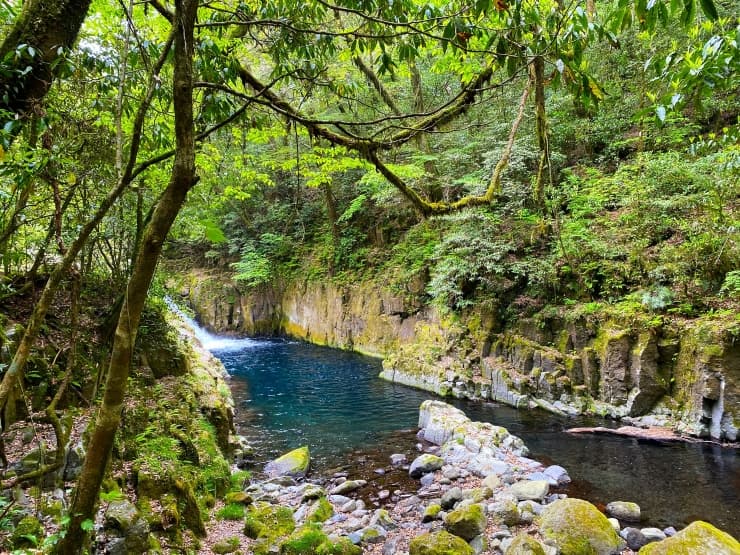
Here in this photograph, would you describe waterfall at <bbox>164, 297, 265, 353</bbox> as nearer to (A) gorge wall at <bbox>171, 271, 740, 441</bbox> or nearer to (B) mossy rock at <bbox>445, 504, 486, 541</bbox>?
(A) gorge wall at <bbox>171, 271, 740, 441</bbox>

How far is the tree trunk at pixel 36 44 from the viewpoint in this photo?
211 centimetres

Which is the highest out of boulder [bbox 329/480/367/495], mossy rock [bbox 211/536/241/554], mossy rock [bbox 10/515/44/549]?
mossy rock [bbox 10/515/44/549]

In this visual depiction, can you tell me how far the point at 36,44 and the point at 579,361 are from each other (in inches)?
413

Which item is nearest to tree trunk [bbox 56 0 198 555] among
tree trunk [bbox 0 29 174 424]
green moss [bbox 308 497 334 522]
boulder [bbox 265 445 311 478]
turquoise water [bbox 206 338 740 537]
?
tree trunk [bbox 0 29 174 424]

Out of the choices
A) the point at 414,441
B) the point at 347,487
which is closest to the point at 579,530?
the point at 347,487

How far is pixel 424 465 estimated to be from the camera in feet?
23.2

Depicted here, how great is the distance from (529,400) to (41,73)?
10224 mm

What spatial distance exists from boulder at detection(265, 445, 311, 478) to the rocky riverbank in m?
0.02

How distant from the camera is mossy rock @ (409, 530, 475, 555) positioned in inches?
170

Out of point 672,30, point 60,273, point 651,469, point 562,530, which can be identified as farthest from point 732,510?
point 672,30

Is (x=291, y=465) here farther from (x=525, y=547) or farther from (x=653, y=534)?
(x=653, y=534)

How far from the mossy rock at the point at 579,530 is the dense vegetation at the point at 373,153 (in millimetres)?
3555

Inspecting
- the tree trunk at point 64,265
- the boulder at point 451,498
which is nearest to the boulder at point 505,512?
the boulder at point 451,498

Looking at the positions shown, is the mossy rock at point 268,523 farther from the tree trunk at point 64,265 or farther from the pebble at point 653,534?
the pebble at point 653,534
